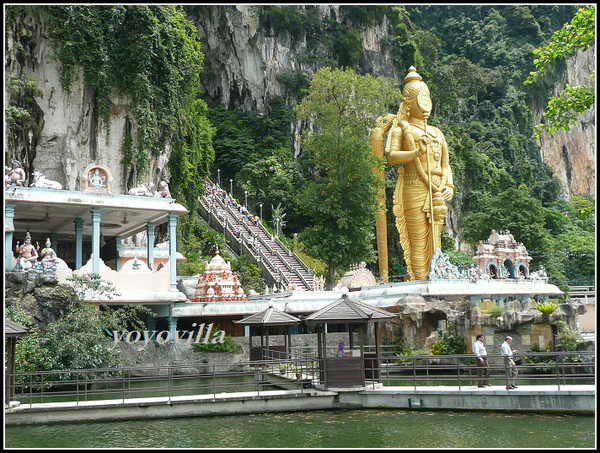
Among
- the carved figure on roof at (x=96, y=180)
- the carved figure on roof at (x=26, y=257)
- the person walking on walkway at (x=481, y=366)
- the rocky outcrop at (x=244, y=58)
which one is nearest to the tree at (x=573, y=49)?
the person walking on walkway at (x=481, y=366)

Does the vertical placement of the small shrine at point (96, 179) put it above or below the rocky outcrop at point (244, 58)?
below

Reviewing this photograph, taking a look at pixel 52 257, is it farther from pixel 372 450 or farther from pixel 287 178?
pixel 287 178

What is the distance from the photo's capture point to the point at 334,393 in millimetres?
14453

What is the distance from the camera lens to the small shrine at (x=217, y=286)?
2505cm

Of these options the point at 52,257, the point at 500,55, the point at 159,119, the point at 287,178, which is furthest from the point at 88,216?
the point at 500,55

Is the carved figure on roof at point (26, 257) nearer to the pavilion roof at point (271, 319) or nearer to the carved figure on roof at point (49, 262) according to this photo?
the carved figure on roof at point (49, 262)

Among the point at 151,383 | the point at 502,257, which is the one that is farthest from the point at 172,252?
the point at 502,257

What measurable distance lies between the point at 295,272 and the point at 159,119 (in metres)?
11.6

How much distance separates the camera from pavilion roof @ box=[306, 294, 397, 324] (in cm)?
1470

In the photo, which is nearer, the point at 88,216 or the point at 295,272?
the point at 88,216

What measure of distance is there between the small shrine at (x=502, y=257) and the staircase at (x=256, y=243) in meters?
11.1

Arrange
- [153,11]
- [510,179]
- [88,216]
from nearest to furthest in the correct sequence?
1. [88,216]
2. [153,11]
3. [510,179]

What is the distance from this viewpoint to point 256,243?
128ft

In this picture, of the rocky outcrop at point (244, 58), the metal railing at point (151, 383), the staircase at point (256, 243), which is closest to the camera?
the metal railing at point (151, 383)
